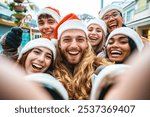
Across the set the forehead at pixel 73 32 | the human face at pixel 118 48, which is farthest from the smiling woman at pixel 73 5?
the human face at pixel 118 48

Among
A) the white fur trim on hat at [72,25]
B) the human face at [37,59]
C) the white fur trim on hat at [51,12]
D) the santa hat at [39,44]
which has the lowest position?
the human face at [37,59]

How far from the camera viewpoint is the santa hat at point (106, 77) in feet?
5.50

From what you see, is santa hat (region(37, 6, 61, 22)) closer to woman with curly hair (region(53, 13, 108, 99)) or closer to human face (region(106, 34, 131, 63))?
woman with curly hair (region(53, 13, 108, 99))

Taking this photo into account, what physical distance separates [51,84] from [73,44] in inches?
13.0

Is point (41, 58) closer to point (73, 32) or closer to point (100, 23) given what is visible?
point (73, 32)

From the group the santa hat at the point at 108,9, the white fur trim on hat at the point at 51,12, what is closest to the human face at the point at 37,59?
the white fur trim on hat at the point at 51,12

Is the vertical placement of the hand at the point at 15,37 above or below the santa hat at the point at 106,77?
above

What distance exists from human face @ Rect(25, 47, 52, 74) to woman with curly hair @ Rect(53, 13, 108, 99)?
0.07 meters

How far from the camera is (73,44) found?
5.43 feet

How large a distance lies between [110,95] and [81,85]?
0.22 meters

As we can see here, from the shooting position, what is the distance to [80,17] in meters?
1.68

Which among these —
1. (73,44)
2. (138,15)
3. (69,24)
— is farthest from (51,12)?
(138,15)

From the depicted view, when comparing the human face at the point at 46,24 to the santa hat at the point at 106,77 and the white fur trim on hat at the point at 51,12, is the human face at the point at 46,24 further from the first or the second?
the santa hat at the point at 106,77

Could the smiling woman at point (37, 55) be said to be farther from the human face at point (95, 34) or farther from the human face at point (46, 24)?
the human face at point (95, 34)
